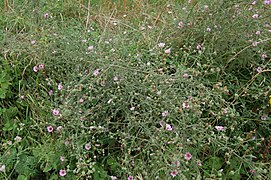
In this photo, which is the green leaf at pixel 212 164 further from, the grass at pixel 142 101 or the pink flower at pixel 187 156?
the pink flower at pixel 187 156

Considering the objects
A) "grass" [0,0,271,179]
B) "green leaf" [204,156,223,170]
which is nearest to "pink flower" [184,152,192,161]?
"grass" [0,0,271,179]

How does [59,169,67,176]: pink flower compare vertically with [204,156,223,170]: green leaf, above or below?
below

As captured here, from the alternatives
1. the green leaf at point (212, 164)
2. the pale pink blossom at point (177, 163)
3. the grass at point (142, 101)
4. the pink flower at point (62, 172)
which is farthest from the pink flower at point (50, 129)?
the green leaf at point (212, 164)

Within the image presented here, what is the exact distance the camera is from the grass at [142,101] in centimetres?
164

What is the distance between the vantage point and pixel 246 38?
203cm

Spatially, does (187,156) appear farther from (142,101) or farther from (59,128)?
(59,128)

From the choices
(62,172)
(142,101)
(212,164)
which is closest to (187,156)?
(212,164)

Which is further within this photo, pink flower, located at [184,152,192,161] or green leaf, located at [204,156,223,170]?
green leaf, located at [204,156,223,170]

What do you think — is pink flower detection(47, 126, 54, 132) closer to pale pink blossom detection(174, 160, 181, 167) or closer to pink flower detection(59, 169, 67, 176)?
pink flower detection(59, 169, 67, 176)

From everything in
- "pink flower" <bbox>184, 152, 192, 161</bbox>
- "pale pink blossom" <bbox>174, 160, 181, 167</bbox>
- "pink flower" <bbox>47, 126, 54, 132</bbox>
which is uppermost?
"pale pink blossom" <bbox>174, 160, 181, 167</bbox>

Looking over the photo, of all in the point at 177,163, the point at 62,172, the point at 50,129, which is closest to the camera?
the point at 177,163

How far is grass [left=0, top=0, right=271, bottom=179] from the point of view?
164 centimetres

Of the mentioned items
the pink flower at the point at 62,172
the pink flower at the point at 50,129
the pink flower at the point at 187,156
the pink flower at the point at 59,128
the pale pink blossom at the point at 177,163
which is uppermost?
the pale pink blossom at the point at 177,163

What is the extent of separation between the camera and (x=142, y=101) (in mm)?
1723
